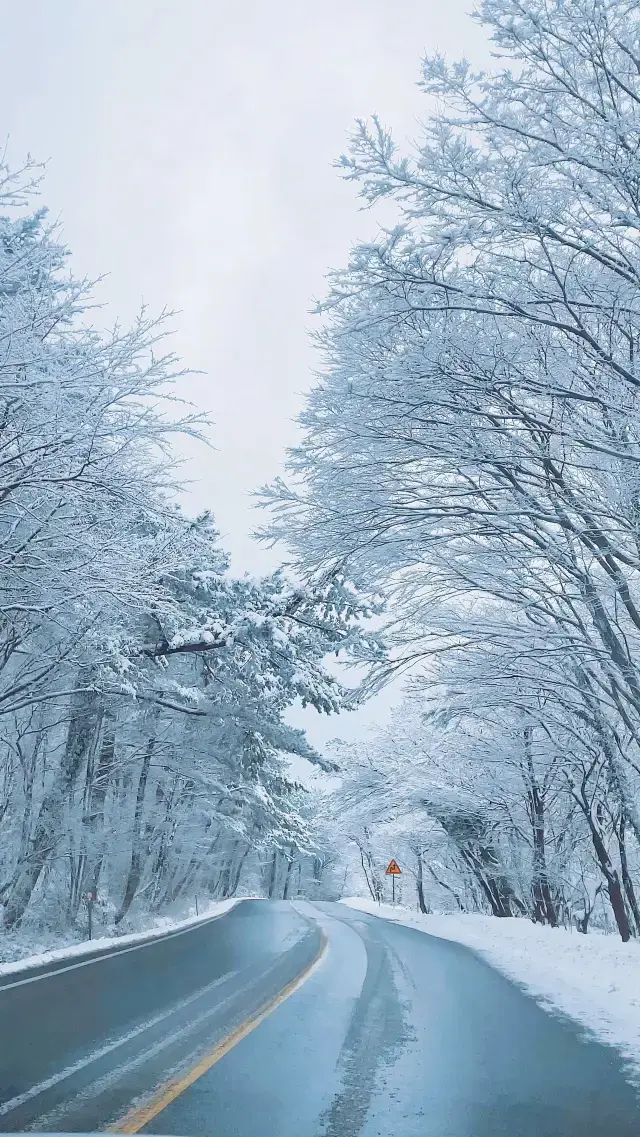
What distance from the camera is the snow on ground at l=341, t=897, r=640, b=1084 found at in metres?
8.20

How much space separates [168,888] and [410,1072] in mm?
27208

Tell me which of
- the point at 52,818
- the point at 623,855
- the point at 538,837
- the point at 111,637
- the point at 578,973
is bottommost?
the point at 578,973

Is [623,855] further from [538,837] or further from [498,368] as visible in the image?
[498,368]

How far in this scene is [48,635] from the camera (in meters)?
14.2

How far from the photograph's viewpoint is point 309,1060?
622 centimetres

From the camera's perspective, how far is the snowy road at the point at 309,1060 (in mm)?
4793

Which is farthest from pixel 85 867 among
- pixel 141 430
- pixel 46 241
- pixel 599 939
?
pixel 46 241

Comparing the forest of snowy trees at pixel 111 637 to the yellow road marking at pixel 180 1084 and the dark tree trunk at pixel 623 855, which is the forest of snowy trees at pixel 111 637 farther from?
the dark tree trunk at pixel 623 855

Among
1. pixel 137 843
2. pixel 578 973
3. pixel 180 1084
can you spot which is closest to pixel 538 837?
pixel 578 973

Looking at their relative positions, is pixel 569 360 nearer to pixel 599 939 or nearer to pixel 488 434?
pixel 488 434

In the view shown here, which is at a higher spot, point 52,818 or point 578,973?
point 52,818

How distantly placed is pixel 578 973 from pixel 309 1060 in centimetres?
775

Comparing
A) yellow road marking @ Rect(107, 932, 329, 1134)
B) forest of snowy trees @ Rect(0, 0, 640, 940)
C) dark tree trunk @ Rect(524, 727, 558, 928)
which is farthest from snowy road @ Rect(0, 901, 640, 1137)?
dark tree trunk @ Rect(524, 727, 558, 928)

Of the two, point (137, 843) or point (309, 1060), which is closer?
point (309, 1060)
